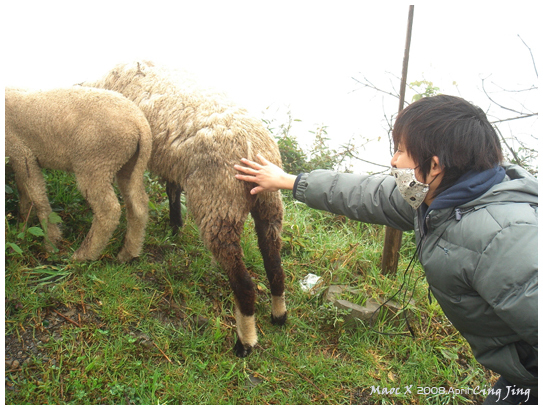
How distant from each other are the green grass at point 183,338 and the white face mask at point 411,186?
67.1 inches

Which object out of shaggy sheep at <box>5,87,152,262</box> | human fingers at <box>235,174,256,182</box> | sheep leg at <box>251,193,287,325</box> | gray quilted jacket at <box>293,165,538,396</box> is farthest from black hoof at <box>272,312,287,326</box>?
gray quilted jacket at <box>293,165,538,396</box>

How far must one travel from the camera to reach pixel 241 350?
10.6 feet

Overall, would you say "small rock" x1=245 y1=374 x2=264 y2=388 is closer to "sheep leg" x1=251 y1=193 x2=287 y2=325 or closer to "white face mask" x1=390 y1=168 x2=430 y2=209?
"sheep leg" x1=251 y1=193 x2=287 y2=325

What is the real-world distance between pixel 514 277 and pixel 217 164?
6.32 ft

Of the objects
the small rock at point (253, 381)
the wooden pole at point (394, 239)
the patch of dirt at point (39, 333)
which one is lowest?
the small rock at point (253, 381)

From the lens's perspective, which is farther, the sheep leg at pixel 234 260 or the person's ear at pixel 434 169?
the sheep leg at pixel 234 260

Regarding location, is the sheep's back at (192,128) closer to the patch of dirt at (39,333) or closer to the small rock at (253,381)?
the patch of dirt at (39,333)

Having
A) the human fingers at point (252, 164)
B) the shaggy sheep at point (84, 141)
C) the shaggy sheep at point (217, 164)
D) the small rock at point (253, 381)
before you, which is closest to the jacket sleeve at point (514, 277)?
the human fingers at point (252, 164)

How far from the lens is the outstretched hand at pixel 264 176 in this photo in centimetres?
265

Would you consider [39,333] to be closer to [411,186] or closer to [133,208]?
[133,208]

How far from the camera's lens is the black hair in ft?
6.32

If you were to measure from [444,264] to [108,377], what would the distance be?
2.29 m

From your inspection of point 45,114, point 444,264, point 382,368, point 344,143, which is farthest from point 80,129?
point 344,143

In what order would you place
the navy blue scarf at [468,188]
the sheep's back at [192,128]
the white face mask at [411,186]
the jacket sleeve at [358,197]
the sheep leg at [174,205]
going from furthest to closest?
1. the sheep leg at [174,205]
2. the sheep's back at [192,128]
3. the jacket sleeve at [358,197]
4. the white face mask at [411,186]
5. the navy blue scarf at [468,188]
